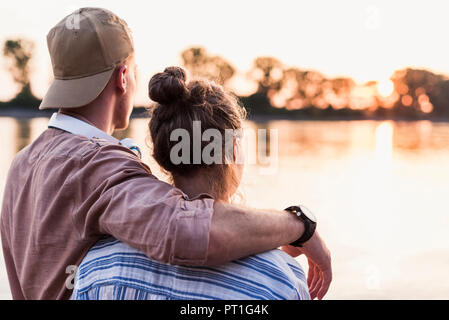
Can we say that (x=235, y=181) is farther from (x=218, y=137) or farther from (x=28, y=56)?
(x=28, y=56)

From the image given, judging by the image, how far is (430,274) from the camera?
150 inches

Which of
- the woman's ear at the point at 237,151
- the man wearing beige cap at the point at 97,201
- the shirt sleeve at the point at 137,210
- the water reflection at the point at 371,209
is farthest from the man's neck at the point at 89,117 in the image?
the woman's ear at the point at 237,151

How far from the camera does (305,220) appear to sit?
1350 mm

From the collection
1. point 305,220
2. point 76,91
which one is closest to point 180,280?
point 305,220

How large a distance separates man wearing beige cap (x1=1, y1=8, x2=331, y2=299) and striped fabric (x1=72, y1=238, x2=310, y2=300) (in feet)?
0.17

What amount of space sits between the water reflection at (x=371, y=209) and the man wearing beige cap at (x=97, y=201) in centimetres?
18

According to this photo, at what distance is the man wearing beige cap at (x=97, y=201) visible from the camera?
44.3 inches

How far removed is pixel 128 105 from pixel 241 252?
0.62 meters

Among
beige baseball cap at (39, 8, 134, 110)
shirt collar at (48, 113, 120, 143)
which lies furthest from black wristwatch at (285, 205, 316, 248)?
beige baseball cap at (39, 8, 134, 110)

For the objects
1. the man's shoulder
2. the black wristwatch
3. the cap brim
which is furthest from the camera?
the cap brim

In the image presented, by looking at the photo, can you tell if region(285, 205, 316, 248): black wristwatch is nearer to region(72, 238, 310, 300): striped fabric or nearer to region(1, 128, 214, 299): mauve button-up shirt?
region(72, 238, 310, 300): striped fabric

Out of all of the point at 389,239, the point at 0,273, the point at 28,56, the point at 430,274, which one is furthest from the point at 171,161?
the point at 28,56

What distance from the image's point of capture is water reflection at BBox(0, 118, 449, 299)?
3.67 meters

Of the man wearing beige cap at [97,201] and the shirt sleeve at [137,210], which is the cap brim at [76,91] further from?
the shirt sleeve at [137,210]
